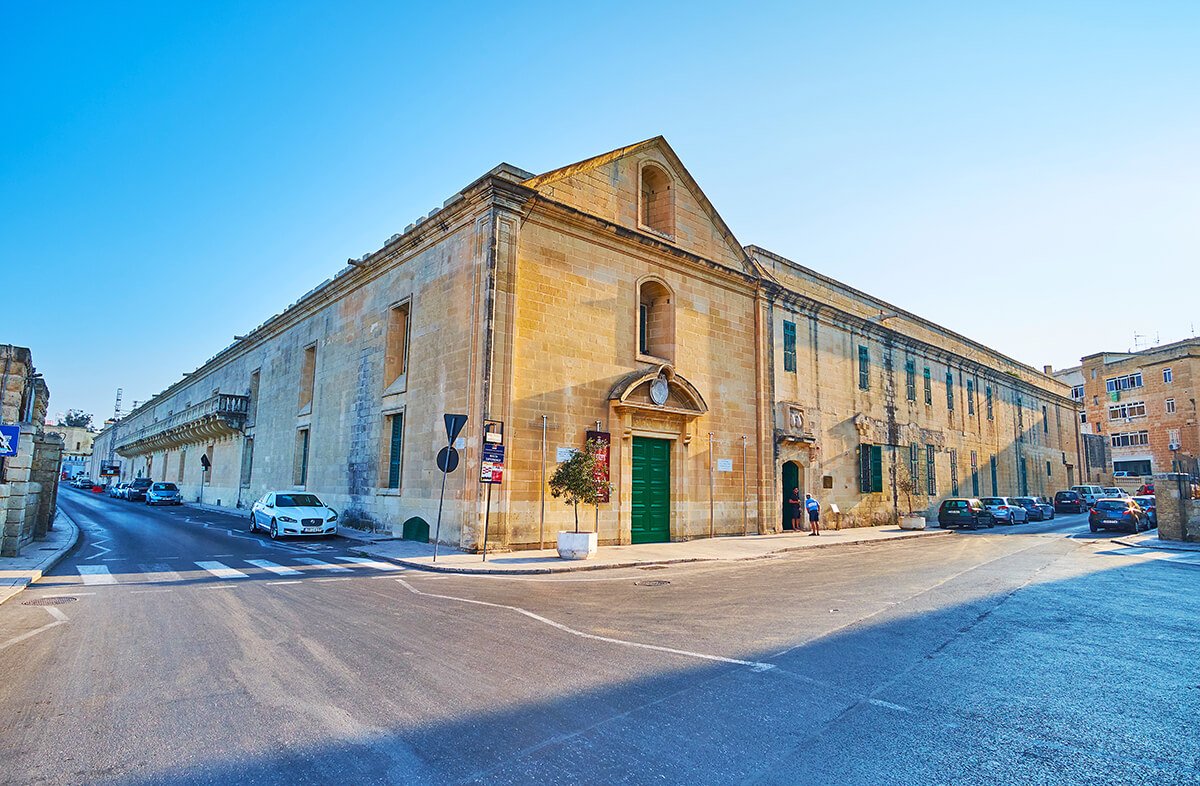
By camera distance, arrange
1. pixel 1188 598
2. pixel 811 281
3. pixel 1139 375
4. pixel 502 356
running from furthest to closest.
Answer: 1. pixel 1139 375
2. pixel 811 281
3. pixel 502 356
4. pixel 1188 598

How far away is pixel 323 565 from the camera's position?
517 inches

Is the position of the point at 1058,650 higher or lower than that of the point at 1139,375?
lower

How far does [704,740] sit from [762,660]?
6.85ft

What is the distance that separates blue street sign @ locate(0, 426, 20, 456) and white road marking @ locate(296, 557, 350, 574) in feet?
17.1

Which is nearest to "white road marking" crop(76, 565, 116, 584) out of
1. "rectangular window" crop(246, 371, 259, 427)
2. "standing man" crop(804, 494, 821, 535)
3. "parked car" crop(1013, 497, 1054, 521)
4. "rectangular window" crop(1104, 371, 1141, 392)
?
"standing man" crop(804, 494, 821, 535)

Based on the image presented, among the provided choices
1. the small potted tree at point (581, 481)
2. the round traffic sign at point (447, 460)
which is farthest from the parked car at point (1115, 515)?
the round traffic sign at point (447, 460)

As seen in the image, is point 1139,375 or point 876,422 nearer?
point 876,422

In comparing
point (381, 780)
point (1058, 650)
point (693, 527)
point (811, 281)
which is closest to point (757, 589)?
point (1058, 650)

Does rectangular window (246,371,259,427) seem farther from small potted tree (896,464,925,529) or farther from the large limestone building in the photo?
small potted tree (896,464,925,529)

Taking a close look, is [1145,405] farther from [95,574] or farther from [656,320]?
[95,574]

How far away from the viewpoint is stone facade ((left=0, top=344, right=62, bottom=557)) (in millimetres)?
10695

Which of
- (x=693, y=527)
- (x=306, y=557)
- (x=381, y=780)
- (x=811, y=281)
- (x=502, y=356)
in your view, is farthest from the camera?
(x=811, y=281)

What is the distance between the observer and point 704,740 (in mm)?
4078

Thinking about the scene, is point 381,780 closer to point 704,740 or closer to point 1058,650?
point 704,740
